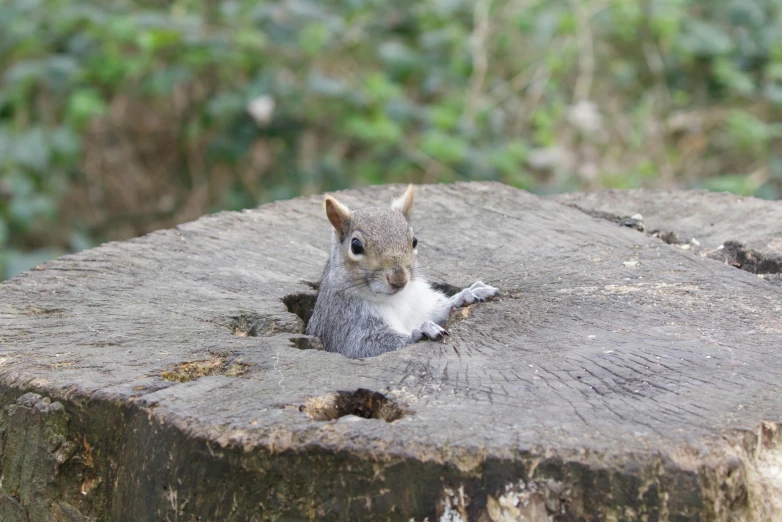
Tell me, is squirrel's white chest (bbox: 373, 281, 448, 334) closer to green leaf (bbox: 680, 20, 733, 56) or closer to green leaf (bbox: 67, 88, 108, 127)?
green leaf (bbox: 67, 88, 108, 127)

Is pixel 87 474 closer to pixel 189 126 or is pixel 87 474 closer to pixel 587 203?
pixel 587 203

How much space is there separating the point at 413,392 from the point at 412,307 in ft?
2.62

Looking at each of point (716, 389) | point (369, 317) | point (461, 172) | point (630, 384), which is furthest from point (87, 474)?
point (461, 172)

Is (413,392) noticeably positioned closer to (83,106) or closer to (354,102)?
(354,102)

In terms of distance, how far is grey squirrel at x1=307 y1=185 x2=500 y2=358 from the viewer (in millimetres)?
2488

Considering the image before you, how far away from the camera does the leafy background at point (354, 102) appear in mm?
5160

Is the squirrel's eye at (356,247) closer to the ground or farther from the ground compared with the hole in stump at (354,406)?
farther from the ground

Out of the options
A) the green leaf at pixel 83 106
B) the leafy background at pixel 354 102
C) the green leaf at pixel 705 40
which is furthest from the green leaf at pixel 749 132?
the green leaf at pixel 83 106

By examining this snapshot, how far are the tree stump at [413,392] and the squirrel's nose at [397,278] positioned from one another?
19cm

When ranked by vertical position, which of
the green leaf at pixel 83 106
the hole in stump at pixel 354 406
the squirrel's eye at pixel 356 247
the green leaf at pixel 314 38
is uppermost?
the green leaf at pixel 314 38

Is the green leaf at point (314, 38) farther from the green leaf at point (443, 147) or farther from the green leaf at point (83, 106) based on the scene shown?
the green leaf at point (83, 106)

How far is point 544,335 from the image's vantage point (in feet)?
7.12

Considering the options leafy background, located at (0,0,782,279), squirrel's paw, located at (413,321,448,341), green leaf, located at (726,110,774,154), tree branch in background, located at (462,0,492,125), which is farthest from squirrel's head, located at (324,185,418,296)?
green leaf, located at (726,110,774,154)

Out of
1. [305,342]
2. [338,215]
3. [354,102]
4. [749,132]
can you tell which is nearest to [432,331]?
[305,342]
